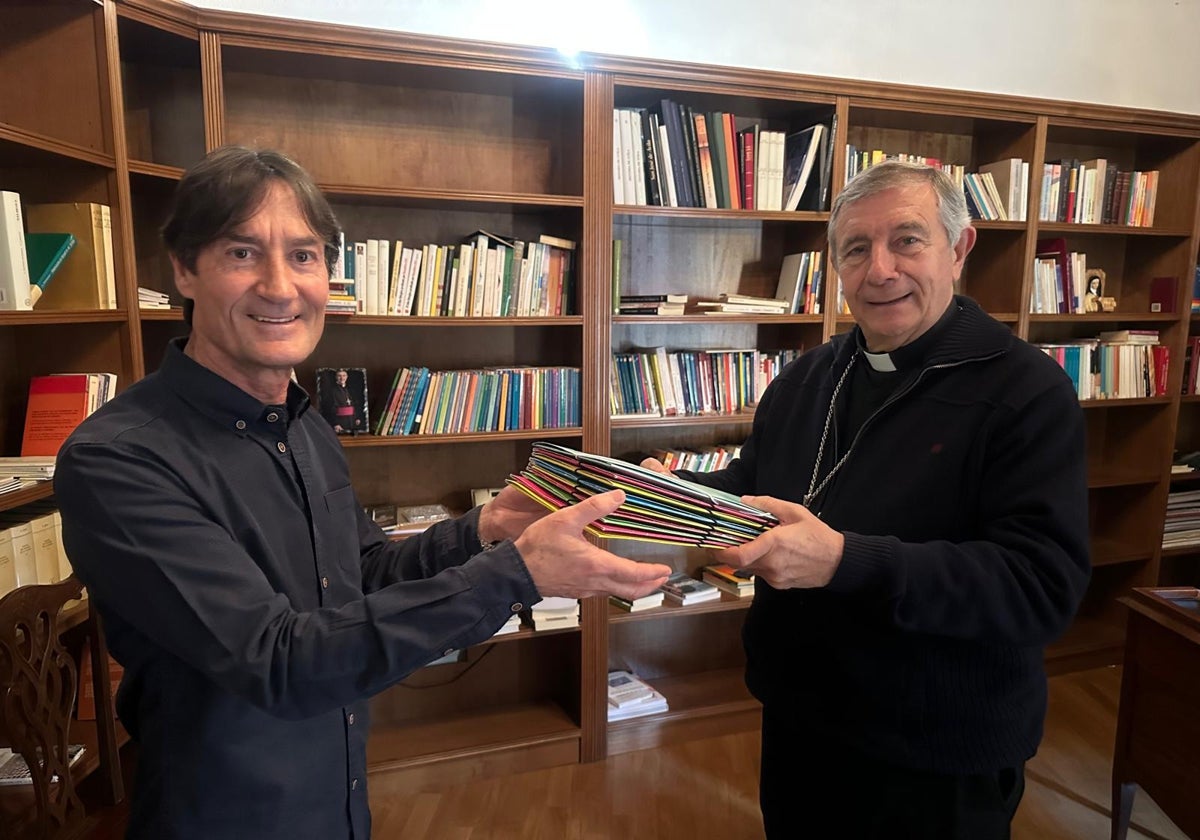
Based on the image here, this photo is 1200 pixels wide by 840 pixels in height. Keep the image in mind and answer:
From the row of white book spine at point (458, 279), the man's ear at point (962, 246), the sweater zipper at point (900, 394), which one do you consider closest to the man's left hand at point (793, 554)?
the sweater zipper at point (900, 394)

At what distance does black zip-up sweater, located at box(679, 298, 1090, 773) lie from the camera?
1.14m

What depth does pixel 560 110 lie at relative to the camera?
2613 mm

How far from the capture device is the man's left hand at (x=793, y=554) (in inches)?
43.0

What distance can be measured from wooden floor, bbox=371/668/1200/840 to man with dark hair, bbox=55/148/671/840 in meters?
1.33

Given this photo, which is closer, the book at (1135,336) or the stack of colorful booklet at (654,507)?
the stack of colorful booklet at (654,507)

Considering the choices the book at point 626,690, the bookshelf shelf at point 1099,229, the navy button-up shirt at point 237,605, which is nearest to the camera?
the navy button-up shirt at point 237,605

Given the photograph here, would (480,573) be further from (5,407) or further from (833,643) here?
(5,407)

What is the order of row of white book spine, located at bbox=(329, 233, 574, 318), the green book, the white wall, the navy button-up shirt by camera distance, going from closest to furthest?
1. the navy button-up shirt
2. the green book
3. row of white book spine, located at bbox=(329, 233, 574, 318)
4. the white wall

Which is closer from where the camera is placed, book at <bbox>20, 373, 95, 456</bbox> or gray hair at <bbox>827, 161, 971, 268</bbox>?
gray hair at <bbox>827, 161, 971, 268</bbox>

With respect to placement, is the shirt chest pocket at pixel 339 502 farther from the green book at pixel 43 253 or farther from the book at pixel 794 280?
the book at pixel 794 280

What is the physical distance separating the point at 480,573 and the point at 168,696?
0.47 metres

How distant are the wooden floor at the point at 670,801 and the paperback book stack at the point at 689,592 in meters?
0.57

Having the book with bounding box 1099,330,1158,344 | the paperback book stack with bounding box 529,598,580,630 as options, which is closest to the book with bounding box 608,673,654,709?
the paperback book stack with bounding box 529,598,580,630

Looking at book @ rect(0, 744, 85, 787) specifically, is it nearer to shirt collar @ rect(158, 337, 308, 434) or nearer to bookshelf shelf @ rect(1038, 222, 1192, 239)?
shirt collar @ rect(158, 337, 308, 434)
